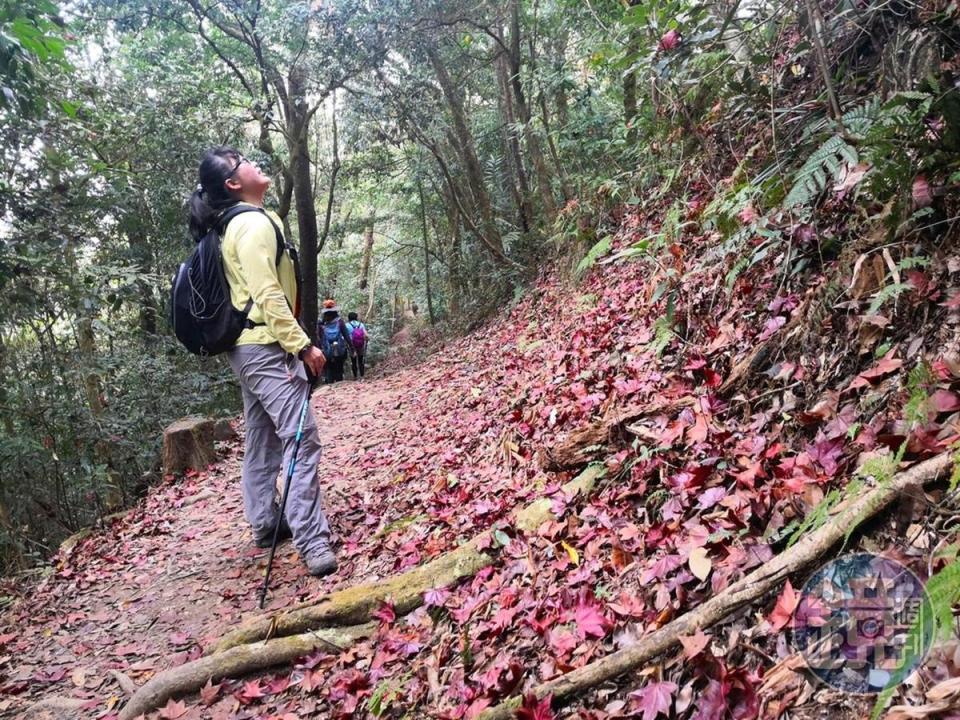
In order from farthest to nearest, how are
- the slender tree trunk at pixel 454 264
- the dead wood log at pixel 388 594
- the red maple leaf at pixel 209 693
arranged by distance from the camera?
the slender tree trunk at pixel 454 264 < the dead wood log at pixel 388 594 < the red maple leaf at pixel 209 693

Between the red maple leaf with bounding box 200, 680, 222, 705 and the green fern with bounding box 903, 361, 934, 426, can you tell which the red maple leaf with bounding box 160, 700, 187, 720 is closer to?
the red maple leaf with bounding box 200, 680, 222, 705

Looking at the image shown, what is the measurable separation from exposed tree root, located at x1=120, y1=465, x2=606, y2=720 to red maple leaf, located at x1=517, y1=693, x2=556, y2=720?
3.71 ft

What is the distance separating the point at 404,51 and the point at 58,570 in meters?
10.5

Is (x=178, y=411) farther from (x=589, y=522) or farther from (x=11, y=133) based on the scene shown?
(x=589, y=522)

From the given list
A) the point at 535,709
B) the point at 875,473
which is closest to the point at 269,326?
the point at 535,709

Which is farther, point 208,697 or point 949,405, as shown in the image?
point 208,697

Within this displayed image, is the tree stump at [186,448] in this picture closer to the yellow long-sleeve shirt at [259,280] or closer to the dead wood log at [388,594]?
the yellow long-sleeve shirt at [259,280]

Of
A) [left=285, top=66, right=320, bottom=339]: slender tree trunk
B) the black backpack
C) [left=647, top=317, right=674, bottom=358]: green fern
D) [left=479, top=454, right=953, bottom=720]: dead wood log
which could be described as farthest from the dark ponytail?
[left=285, top=66, right=320, bottom=339]: slender tree trunk

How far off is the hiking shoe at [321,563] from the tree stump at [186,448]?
4.53 meters

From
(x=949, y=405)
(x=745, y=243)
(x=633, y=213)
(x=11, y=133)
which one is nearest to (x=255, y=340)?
(x=745, y=243)

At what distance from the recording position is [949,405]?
205 cm

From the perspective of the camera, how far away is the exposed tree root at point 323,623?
10.1ft

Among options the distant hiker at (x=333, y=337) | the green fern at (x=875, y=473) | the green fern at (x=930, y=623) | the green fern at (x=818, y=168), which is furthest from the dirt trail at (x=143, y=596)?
the distant hiker at (x=333, y=337)

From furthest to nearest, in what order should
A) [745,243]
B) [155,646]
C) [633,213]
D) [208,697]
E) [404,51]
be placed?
[404,51] < [633,213] < [745,243] < [155,646] < [208,697]
